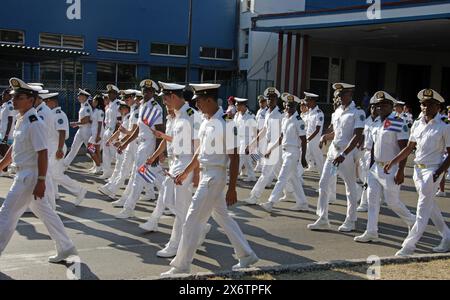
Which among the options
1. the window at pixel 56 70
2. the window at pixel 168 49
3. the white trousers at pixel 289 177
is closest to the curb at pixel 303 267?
the white trousers at pixel 289 177

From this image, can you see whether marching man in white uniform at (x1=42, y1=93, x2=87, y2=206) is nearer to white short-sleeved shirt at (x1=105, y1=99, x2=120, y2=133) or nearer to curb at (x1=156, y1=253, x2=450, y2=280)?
white short-sleeved shirt at (x1=105, y1=99, x2=120, y2=133)

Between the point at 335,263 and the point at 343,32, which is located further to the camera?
the point at 343,32

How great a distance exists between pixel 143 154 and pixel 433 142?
4.35 m

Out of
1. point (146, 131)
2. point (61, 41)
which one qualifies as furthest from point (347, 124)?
point (61, 41)

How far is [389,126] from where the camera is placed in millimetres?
8141

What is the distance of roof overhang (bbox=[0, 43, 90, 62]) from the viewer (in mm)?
18719

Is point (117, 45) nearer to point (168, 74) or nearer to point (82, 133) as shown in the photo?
point (168, 74)

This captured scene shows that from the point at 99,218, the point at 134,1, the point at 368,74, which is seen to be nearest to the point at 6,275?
the point at 99,218

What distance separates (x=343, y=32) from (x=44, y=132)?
2500cm

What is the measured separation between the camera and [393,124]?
8133 mm

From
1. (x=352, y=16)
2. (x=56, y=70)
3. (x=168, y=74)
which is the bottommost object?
(x=56, y=70)

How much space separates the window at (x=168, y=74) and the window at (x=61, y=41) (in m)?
4.19

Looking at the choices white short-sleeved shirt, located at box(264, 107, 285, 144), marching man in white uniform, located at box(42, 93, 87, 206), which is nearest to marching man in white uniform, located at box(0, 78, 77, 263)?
marching man in white uniform, located at box(42, 93, 87, 206)

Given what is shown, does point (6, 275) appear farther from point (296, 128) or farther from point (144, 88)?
point (296, 128)
